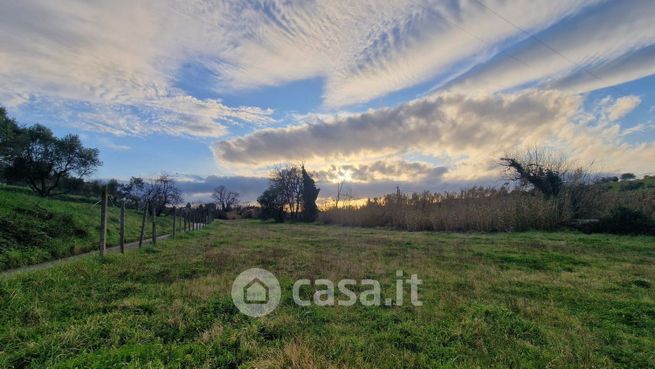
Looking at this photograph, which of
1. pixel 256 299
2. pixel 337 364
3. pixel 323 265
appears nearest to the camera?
pixel 337 364

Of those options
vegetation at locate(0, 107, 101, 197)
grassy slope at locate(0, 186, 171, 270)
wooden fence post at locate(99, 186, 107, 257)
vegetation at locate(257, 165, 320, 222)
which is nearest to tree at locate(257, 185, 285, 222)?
vegetation at locate(257, 165, 320, 222)

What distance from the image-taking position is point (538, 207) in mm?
22391

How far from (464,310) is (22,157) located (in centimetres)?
4394

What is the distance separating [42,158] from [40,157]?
0.61 feet

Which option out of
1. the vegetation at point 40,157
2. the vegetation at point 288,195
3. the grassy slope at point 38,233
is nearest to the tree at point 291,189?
the vegetation at point 288,195

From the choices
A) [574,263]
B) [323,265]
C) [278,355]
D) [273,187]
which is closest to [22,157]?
[273,187]

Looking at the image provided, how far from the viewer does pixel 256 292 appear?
6531 mm

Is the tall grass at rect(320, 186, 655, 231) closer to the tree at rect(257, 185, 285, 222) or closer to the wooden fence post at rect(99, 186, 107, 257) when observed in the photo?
the wooden fence post at rect(99, 186, 107, 257)

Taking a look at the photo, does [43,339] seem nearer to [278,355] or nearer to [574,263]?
[278,355]

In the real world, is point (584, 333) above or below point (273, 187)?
below

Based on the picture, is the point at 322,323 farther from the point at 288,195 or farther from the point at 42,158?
the point at 288,195

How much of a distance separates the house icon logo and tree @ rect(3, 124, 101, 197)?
119 feet

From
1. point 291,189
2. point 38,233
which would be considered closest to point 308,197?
point 291,189

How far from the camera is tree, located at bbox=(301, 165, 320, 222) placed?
57094 millimetres
